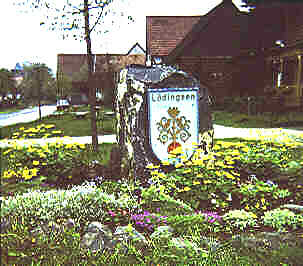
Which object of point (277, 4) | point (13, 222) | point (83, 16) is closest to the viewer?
point (13, 222)

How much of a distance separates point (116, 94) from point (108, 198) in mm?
2312

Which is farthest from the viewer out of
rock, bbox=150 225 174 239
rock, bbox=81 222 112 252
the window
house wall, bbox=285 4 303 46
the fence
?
the window

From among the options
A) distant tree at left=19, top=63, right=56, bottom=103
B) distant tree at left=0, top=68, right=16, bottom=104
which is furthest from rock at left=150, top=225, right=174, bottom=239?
distant tree at left=0, top=68, right=16, bottom=104

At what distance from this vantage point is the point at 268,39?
24.0 meters

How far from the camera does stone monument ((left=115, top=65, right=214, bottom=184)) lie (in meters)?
5.03

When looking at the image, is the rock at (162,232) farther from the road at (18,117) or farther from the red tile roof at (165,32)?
the red tile roof at (165,32)

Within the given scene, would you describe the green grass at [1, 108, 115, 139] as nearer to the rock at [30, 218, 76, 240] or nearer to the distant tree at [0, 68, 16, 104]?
the rock at [30, 218, 76, 240]

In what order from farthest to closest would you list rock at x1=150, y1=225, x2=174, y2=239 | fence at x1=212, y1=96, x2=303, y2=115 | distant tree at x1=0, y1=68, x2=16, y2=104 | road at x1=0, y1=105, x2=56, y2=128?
1. distant tree at x1=0, y1=68, x2=16, y2=104
2. road at x1=0, y1=105, x2=56, y2=128
3. fence at x1=212, y1=96, x2=303, y2=115
4. rock at x1=150, y1=225, x2=174, y2=239

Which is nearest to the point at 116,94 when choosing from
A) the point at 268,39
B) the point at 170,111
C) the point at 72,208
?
the point at 170,111

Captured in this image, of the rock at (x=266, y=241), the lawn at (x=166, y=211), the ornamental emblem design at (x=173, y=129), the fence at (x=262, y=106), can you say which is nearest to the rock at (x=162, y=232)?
the lawn at (x=166, y=211)

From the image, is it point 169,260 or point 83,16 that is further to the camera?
point 83,16

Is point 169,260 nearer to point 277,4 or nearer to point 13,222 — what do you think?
point 13,222

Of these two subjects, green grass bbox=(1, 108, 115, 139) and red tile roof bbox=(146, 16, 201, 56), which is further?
red tile roof bbox=(146, 16, 201, 56)

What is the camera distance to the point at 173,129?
5.17 meters
